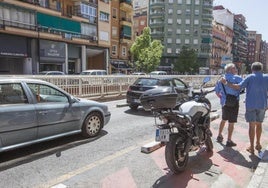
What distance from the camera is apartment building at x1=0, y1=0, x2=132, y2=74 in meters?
29.2

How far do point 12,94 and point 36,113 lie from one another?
1.85 feet

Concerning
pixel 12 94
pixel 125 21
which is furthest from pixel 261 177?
pixel 125 21

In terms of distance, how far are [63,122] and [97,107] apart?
117 centimetres

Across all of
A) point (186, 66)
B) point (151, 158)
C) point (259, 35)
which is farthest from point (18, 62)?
point (259, 35)

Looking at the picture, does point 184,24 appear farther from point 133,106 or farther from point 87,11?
point 133,106

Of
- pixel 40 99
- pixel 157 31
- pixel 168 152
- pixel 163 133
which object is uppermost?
pixel 157 31

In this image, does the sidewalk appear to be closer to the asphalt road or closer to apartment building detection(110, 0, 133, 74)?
the asphalt road

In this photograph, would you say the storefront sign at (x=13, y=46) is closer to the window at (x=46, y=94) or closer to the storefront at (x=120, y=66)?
the storefront at (x=120, y=66)

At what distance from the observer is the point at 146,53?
47.0 meters

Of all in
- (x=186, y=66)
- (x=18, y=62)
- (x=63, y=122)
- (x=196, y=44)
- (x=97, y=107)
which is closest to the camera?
(x=63, y=122)

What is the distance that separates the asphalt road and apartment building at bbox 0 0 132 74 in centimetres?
2548

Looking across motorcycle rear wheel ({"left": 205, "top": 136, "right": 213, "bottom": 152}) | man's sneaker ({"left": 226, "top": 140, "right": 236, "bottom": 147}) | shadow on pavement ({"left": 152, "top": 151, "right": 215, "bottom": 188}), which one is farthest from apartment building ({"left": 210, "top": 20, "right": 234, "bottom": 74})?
shadow on pavement ({"left": 152, "top": 151, "right": 215, "bottom": 188})

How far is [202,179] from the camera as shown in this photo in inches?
182

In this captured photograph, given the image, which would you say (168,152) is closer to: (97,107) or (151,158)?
(151,158)
